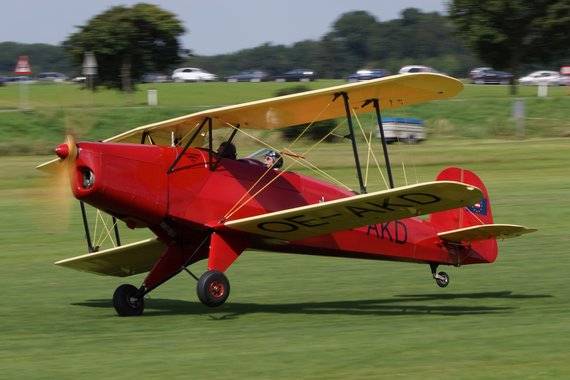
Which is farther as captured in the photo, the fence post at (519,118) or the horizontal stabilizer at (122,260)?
the fence post at (519,118)

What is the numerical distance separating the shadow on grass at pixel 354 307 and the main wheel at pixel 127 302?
20cm

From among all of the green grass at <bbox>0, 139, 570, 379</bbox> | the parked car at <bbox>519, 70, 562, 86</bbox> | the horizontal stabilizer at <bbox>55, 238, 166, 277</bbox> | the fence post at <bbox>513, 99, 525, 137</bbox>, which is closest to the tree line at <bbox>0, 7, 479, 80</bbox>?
the parked car at <bbox>519, 70, 562, 86</bbox>

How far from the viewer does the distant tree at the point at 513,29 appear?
6725cm

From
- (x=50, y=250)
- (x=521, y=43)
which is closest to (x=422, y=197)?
(x=50, y=250)

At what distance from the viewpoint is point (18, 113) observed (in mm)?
45375

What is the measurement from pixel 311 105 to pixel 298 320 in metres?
2.64

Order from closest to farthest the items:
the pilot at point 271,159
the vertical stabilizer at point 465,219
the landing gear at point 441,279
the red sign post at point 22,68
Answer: the pilot at point 271,159 < the vertical stabilizer at point 465,219 < the landing gear at point 441,279 < the red sign post at point 22,68

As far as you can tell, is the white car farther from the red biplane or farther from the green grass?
the red biplane

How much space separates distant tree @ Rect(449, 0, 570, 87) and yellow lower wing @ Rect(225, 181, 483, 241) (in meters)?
57.2

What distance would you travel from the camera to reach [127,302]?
39.5 ft

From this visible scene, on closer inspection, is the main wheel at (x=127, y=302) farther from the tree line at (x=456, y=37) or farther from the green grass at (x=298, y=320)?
the tree line at (x=456, y=37)

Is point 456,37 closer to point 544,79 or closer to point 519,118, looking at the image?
point 544,79

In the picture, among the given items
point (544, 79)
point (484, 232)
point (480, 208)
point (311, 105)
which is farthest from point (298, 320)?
point (544, 79)

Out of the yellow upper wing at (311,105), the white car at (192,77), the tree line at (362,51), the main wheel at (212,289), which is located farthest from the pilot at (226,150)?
the tree line at (362,51)
